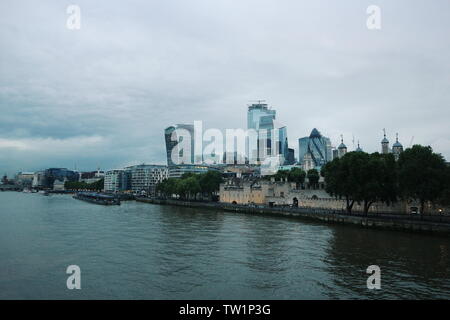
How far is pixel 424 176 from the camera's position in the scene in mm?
48188

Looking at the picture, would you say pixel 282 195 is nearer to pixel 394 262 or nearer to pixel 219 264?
pixel 394 262

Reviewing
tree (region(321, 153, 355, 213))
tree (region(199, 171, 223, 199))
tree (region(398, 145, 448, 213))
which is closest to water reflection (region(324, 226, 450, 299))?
tree (region(398, 145, 448, 213))

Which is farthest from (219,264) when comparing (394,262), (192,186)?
(192,186)

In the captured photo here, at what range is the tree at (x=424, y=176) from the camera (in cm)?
4719

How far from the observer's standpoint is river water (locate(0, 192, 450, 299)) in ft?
68.7

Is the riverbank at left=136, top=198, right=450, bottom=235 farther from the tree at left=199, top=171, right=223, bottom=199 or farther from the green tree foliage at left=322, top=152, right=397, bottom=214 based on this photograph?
the tree at left=199, top=171, right=223, bottom=199

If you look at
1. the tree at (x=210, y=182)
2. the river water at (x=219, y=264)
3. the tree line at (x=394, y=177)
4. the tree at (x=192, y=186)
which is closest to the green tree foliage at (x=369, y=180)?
the tree line at (x=394, y=177)

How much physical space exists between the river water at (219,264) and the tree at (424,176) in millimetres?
7139

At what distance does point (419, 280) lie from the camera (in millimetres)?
23484

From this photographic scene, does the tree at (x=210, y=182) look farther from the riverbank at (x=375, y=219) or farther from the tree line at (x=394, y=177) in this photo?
the tree line at (x=394, y=177)

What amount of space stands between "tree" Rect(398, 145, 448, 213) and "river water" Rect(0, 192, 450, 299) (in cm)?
714

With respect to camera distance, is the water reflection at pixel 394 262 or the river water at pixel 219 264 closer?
the river water at pixel 219 264

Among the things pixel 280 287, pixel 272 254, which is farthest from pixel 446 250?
pixel 280 287
